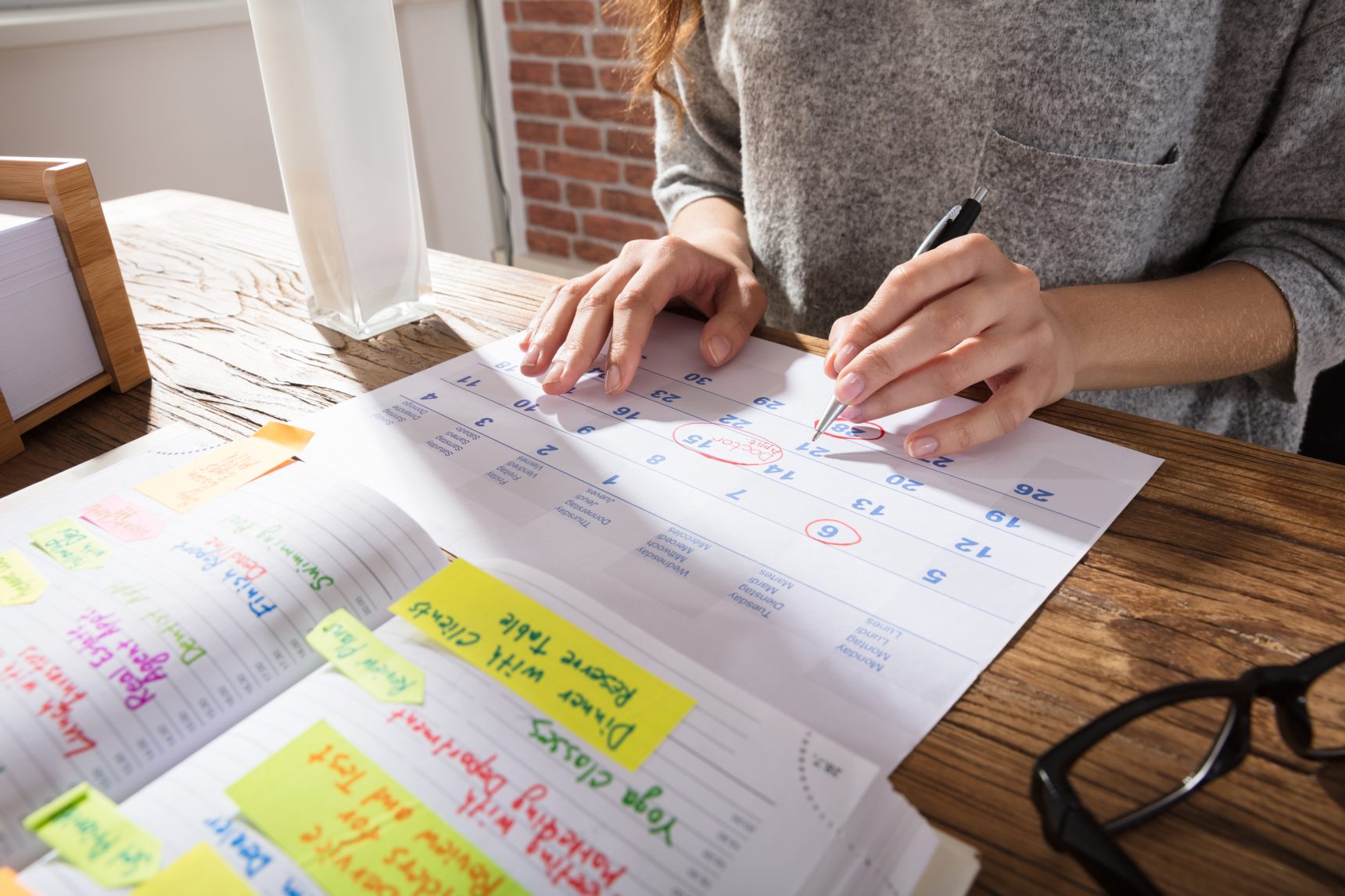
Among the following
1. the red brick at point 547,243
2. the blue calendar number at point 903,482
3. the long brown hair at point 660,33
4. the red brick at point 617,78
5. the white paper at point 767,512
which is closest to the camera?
the white paper at point 767,512

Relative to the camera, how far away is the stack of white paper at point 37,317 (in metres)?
0.51

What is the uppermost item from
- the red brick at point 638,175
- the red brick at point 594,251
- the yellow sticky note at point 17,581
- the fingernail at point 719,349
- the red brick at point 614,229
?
the yellow sticky note at point 17,581

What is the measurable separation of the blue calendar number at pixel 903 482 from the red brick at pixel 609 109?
5.67ft

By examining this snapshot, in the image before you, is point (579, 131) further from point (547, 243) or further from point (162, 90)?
point (162, 90)

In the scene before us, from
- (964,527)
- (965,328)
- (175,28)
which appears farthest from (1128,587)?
(175,28)

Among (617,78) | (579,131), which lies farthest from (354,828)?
(579,131)

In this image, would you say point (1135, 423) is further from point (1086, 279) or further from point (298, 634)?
point (298, 634)

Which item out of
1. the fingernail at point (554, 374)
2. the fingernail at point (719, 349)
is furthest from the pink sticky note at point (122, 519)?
the fingernail at point (719, 349)

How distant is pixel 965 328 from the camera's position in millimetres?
495

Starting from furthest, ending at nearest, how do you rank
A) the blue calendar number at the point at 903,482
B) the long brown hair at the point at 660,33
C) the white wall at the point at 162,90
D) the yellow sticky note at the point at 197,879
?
the white wall at the point at 162,90 → the long brown hair at the point at 660,33 → the blue calendar number at the point at 903,482 → the yellow sticky note at the point at 197,879

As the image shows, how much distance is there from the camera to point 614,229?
7.13 ft

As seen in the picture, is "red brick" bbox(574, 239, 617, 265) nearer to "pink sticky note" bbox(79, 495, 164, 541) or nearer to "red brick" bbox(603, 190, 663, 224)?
"red brick" bbox(603, 190, 663, 224)

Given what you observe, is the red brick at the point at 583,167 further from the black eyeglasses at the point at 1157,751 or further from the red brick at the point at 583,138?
the black eyeglasses at the point at 1157,751

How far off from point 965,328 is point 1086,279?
0.89ft
